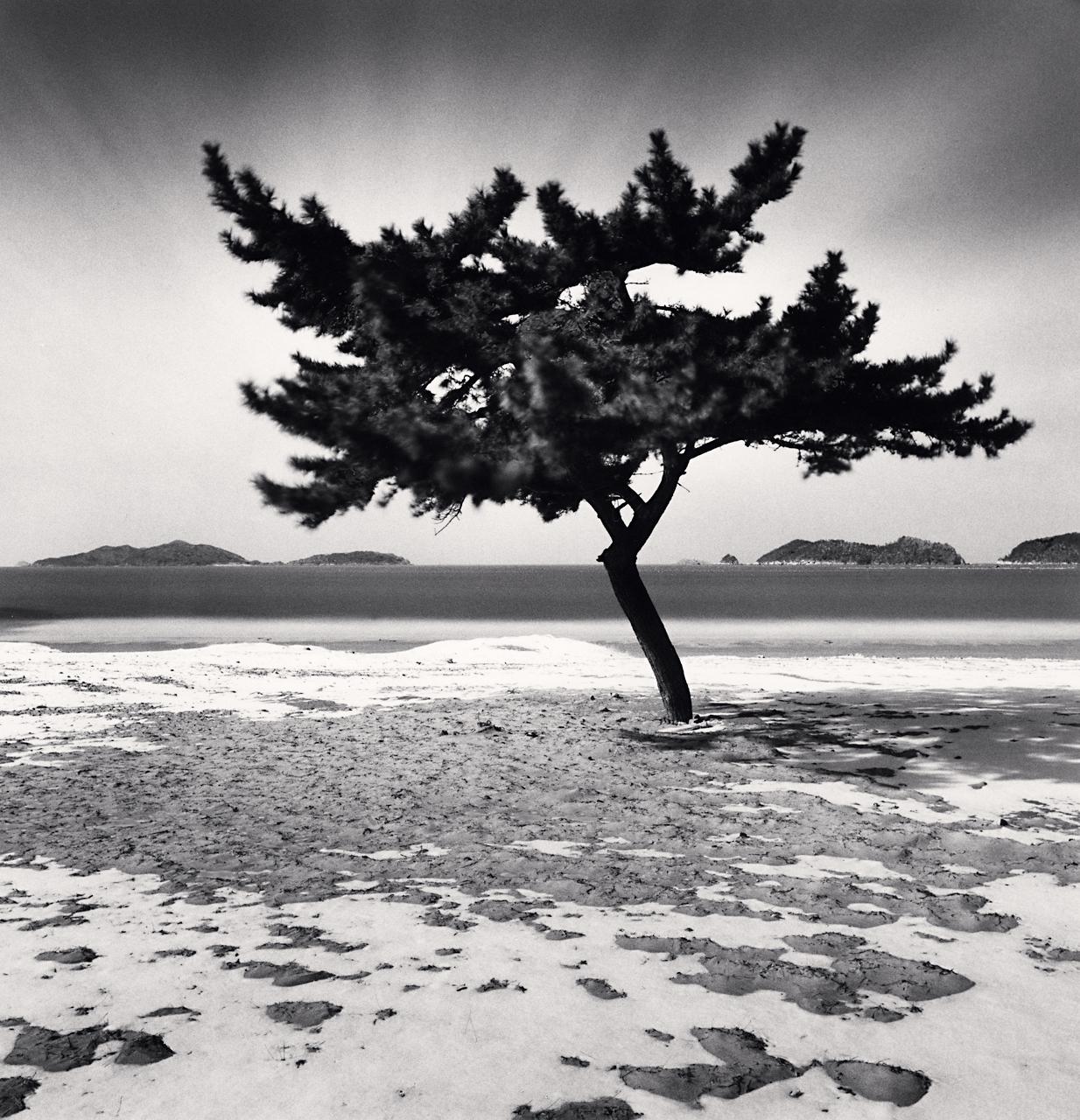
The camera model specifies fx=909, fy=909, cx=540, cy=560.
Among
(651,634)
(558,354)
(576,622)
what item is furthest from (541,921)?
(576,622)

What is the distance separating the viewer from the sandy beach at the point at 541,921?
313cm

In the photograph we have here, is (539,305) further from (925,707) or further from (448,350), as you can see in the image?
(925,707)

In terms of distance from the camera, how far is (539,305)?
9594 millimetres

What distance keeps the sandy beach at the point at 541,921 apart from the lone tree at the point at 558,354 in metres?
2.98

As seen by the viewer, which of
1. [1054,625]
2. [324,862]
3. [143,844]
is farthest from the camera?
Result: [1054,625]

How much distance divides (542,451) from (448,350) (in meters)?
1.84

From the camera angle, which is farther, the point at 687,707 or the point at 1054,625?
the point at 1054,625

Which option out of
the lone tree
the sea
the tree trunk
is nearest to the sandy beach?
the tree trunk

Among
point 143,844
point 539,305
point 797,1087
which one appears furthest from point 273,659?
point 797,1087

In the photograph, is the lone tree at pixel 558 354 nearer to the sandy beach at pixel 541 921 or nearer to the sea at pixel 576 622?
the sandy beach at pixel 541 921

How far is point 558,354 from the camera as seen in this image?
8.11 meters

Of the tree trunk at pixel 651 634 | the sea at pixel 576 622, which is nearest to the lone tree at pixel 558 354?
the tree trunk at pixel 651 634

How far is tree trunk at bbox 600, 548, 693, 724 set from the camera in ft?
36.0

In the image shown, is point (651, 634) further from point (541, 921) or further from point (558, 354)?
point (541, 921)
